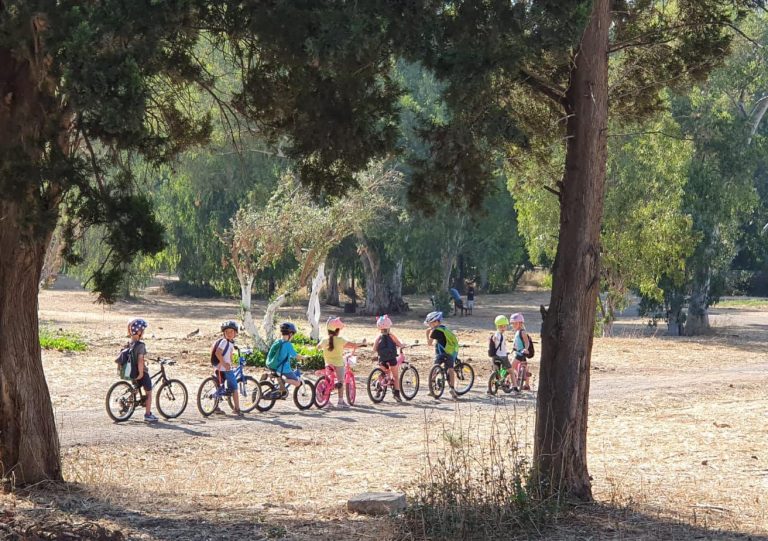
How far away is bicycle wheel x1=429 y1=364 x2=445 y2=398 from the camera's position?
19.6m

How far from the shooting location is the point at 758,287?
63375mm

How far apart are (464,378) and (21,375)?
11297 millimetres

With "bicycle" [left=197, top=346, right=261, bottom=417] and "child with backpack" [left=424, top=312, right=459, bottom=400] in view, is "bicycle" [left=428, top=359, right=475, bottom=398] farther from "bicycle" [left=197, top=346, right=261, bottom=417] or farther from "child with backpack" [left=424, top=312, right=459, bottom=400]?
"bicycle" [left=197, top=346, right=261, bottom=417]

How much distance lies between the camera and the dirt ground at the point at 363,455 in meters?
9.77

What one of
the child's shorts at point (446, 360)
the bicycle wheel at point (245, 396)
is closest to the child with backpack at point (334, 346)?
the bicycle wheel at point (245, 396)

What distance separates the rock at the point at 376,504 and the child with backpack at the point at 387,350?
8379mm

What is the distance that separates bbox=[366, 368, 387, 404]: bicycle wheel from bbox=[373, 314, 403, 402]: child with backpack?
16cm

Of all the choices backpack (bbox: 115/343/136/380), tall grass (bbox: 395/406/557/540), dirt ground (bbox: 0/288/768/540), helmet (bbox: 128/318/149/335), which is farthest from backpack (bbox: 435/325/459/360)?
tall grass (bbox: 395/406/557/540)

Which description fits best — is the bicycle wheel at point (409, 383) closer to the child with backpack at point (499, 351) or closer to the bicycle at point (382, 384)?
the bicycle at point (382, 384)

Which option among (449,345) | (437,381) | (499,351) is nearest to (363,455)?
(437,381)

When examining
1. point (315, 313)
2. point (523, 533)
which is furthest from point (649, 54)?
point (315, 313)

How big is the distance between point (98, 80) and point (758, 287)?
6022cm

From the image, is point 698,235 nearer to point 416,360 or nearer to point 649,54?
→ point 416,360

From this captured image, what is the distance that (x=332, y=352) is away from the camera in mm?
18188
